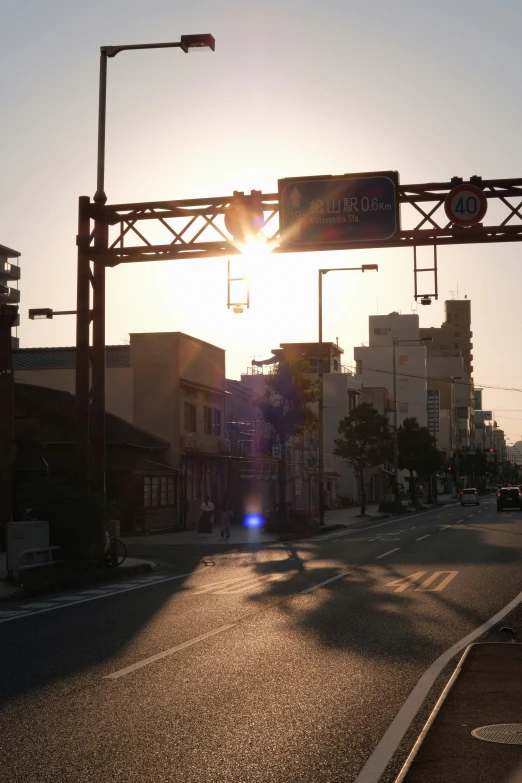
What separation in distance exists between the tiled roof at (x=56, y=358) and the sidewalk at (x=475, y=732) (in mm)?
39660

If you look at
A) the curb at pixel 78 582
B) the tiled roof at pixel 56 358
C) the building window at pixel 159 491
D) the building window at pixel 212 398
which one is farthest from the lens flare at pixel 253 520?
the curb at pixel 78 582

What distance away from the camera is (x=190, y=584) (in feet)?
63.4

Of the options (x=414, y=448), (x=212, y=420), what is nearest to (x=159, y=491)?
(x=212, y=420)

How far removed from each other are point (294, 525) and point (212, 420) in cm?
1217

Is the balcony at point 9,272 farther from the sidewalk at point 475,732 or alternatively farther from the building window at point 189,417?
the sidewalk at point 475,732

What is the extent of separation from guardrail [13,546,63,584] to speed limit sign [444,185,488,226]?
36.4 ft

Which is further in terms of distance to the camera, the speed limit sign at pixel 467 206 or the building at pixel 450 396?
the building at pixel 450 396

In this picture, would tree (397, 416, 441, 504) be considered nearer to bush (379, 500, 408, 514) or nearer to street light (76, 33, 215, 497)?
bush (379, 500, 408, 514)

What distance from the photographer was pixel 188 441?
154 feet

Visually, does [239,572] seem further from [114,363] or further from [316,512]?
[316,512]

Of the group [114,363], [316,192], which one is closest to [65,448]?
[114,363]

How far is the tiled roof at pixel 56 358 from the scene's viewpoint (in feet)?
160

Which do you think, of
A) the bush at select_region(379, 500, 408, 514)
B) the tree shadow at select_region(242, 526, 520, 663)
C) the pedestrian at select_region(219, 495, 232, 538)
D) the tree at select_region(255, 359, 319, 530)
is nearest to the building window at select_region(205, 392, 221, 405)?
the tree at select_region(255, 359, 319, 530)

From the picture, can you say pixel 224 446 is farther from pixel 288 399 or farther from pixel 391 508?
pixel 391 508
